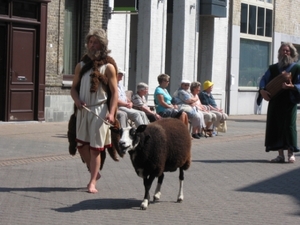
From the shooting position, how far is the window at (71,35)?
20344 millimetres

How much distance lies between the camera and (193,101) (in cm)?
1720

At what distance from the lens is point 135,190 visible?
9648mm

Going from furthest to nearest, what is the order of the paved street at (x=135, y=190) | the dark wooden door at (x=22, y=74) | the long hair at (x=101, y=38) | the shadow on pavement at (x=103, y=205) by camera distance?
the dark wooden door at (x=22, y=74)
the long hair at (x=101, y=38)
the shadow on pavement at (x=103, y=205)
the paved street at (x=135, y=190)

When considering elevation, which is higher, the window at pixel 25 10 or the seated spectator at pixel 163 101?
the window at pixel 25 10

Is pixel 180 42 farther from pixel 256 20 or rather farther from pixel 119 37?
pixel 256 20

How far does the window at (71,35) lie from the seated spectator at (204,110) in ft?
14.1

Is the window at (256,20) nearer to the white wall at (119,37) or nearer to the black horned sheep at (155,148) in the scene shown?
the white wall at (119,37)

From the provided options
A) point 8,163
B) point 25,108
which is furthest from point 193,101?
point 8,163

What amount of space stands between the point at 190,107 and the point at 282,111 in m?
4.21

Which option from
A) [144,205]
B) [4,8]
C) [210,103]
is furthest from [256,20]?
[144,205]

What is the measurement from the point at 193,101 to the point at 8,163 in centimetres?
642

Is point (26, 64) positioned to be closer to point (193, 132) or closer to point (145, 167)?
point (193, 132)

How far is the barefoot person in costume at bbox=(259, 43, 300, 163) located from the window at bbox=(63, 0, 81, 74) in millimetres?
8368

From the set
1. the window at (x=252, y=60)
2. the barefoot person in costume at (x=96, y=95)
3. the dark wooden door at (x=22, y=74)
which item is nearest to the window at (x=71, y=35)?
the dark wooden door at (x=22, y=74)
